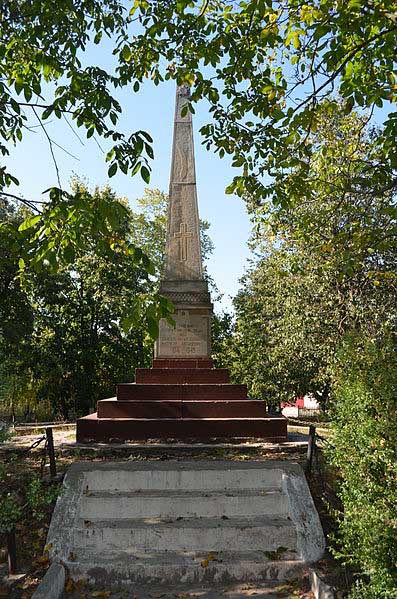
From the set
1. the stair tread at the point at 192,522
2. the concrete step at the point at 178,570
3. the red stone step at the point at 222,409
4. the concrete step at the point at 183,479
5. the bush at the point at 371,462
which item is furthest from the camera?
the red stone step at the point at 222,409

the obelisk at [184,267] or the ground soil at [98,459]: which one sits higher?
the obelisk at [184,267]

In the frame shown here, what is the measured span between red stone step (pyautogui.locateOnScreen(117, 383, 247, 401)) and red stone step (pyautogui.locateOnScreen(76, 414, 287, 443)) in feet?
2.06

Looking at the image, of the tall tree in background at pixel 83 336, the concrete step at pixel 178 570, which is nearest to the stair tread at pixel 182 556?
the concrete step at pixel 178 570

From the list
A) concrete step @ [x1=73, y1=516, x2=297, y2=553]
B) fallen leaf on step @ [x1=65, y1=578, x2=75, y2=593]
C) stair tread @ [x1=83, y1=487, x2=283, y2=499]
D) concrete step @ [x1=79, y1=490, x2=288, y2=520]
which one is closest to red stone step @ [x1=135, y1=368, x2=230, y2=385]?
stair tread @ [x1=83, y1=487, x2=283, y2=499]

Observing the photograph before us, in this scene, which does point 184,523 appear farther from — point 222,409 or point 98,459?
point 222,409

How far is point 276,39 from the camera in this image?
584 centimetres

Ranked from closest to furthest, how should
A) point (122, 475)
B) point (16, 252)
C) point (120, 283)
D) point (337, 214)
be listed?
point (16, 252) < point (122, 475) < point (337, 214) < point (120, 283)

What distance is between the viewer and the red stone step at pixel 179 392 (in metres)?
8.55

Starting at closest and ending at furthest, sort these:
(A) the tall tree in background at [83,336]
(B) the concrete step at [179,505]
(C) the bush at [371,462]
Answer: (C) the bush at [371,462] < (B) the concrete step at [179,505] < (A) the tall tree in background at [83,336]

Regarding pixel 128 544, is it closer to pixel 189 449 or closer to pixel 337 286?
pixel 189 449

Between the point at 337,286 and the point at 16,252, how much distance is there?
1110cm

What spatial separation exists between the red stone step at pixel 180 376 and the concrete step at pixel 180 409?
3.02 feet

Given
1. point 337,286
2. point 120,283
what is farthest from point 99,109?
point 120,283

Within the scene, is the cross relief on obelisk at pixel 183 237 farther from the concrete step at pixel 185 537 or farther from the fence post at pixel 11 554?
the fence post at pixel 11 554
